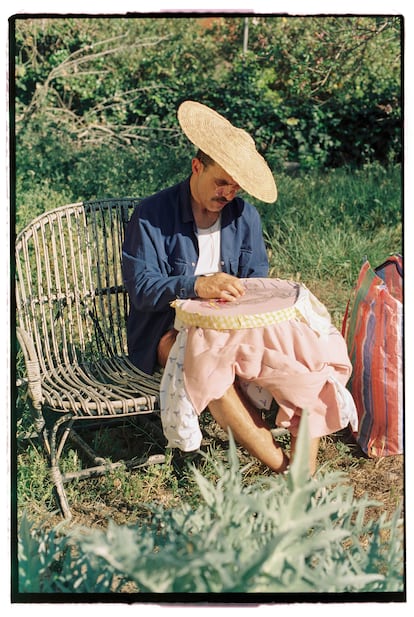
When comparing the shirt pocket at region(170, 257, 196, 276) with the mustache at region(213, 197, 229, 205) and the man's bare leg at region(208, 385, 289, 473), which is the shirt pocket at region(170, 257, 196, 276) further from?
the man's bare leg at region(208, 385, 289, 473)

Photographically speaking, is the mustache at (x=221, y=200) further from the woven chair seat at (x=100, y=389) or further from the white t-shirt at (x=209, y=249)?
the woven chair seat at (x=100, y=389)

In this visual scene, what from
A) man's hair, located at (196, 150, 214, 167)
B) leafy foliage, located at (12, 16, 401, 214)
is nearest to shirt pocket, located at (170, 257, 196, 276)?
man's hair, located at (196, 150, 214, 167)

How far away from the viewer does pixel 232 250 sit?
3.70 metres

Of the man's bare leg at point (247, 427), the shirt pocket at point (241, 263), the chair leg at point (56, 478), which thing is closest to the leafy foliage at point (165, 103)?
the shirt pocket at point (241, 263)

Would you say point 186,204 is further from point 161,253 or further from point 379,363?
point 379,363

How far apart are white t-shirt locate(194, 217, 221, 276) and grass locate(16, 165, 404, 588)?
0.84 m

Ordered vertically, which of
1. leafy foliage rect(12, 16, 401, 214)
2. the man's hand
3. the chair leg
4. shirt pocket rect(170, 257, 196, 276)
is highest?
leafy foliage rect(12, 16, 401, 214)

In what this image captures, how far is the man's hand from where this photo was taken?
325 cm

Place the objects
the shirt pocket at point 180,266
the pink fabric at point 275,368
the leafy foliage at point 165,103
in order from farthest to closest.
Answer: the leafy foliage at point 165,103
the shirt pocket at point 180,266
the pink fabric at point 275,368

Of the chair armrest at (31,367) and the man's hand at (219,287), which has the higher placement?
the man's hand at (219,287)

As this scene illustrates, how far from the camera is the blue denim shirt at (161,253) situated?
338cm

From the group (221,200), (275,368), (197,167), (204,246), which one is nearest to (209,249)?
(204,246)

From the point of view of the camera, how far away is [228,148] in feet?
11.1

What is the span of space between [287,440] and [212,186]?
135 cm
